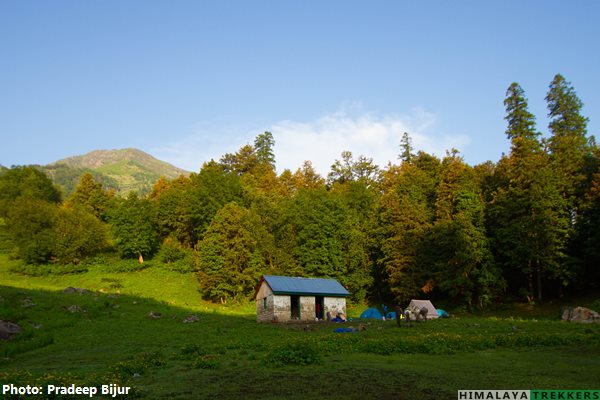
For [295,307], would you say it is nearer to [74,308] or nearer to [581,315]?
[74,308]

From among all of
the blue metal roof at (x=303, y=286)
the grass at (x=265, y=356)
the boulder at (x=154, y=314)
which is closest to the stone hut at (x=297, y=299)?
the blue metal roof at (x=303, y=286)

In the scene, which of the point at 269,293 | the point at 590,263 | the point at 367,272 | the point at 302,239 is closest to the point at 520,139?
the point at 590,263

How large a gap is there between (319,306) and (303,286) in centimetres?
312

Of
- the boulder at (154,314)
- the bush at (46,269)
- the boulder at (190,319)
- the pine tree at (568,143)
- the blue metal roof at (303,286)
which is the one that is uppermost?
the pine tree at (568,143)

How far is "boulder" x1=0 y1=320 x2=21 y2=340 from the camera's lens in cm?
2815

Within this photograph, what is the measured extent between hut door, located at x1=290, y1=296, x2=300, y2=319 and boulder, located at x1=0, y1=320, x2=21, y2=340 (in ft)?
77.3

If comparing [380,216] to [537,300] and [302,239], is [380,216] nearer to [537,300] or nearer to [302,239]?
[302,239]

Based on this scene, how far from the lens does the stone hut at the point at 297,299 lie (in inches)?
1673

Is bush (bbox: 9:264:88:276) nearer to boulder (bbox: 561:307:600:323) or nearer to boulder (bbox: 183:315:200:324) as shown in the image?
boulder (bbox: 183:315:200:324)

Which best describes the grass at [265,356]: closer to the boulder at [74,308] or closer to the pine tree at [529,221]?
the boulder at [74,308]

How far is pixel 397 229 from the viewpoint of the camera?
60.1m

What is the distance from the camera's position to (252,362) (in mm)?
18281

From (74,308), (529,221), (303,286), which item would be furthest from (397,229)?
(74,308)

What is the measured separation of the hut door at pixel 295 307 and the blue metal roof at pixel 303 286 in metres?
1.21
